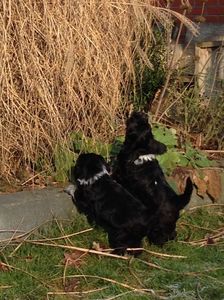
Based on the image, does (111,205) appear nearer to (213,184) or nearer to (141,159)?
(141,159)

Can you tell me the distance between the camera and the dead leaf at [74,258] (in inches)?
205

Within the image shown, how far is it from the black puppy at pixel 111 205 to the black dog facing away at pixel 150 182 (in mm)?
188

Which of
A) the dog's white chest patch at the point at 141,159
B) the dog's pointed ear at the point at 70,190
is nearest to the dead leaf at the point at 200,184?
the dog's white chest patch at the point at 141,159

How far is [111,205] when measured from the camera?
5398 millimetres

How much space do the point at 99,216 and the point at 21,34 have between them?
1.64 m

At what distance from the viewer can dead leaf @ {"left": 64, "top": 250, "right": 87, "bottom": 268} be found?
205 inches

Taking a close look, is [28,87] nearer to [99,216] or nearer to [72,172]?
[72,172]

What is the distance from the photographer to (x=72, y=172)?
6.07m

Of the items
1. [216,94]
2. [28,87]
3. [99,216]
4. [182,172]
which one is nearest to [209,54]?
[216,94]

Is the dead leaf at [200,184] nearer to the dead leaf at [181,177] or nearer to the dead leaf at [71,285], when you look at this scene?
the dead leaf at [181,177]

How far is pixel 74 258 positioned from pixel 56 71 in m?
1.69

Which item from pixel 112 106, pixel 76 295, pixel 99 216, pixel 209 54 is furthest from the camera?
pixel 209 54

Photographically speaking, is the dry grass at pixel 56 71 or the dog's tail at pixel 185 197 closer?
the dog's tail at pixel 185 197

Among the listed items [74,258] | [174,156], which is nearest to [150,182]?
[74,258]
